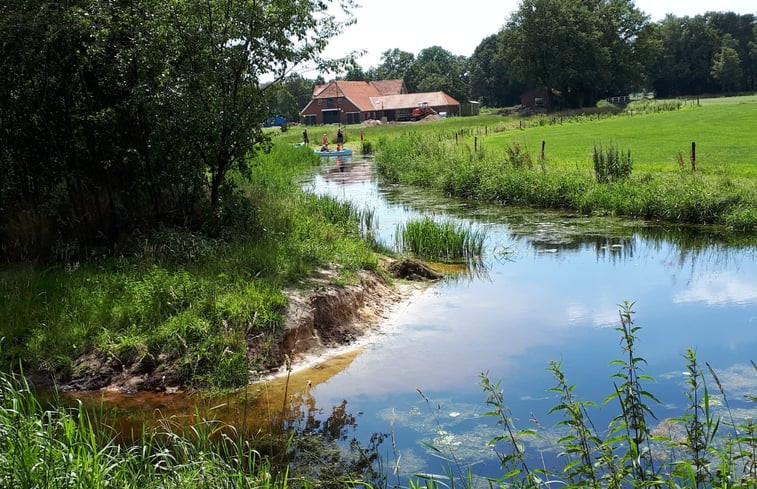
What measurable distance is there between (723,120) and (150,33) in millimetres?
42436

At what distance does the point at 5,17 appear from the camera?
432 inches

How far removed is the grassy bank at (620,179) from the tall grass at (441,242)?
5934 mm

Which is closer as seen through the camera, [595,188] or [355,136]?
[595,188]

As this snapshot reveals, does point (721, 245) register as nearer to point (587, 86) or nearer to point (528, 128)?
point (528, 128)

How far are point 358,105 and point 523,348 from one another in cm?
8503

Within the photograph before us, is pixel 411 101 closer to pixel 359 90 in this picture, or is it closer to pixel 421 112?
pixel 421 112

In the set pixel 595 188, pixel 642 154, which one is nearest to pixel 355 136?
pixel 642 154

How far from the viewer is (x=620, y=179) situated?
21.6 meters

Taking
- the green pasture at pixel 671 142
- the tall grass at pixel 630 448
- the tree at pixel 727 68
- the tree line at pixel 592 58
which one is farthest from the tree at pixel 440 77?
the tall grass at pixel 630 448

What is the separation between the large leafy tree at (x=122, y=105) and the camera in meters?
11.5

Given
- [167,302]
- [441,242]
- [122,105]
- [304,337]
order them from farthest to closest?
1. [441,242]
2. [122,105]
3. [304,337]
4. [167,302]

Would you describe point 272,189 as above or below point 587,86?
below

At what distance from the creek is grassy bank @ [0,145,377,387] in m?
0.70

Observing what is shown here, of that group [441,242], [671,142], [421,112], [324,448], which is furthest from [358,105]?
[324,448]
